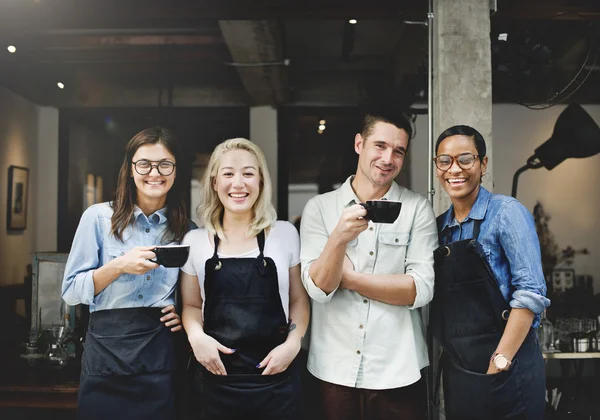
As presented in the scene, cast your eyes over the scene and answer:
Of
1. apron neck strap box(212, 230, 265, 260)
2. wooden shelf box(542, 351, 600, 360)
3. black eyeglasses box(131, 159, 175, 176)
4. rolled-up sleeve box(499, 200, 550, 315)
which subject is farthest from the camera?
wooden shelf box(542, 351, 600, 360)

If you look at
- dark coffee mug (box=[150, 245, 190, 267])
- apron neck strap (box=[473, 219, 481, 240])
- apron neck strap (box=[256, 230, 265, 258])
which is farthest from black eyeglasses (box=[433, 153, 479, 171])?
dark coffee mug (box=[150, 245, 190, 267])

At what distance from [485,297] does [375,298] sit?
1.56ft

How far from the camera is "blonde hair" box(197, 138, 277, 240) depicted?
94.4 inches

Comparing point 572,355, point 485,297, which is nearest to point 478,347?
point 485,297

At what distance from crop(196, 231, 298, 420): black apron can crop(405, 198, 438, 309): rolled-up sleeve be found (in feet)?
2.06

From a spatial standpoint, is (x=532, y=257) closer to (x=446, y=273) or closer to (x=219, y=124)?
(x=446, y=273)

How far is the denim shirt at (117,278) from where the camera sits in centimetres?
241

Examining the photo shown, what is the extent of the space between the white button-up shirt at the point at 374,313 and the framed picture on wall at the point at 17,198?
2.53 meters

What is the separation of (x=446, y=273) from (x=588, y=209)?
9.65 feet

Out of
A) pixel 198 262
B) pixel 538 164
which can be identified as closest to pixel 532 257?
pixel 198 262

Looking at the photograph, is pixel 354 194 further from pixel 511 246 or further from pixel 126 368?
pixel 126 368

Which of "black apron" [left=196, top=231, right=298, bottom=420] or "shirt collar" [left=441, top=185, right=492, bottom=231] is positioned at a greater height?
"shirt collar" [left=441, top=185, right=492, bottom=231]

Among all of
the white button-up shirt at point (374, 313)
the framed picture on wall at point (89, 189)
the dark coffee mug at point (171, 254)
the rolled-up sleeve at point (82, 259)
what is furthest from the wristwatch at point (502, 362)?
the framed picture on wall at point (89, 189)

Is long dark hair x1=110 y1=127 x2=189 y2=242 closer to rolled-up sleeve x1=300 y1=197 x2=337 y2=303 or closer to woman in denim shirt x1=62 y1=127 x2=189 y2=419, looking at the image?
woman in denim shirt x1=62 y1=127 x2=189 y2=419
